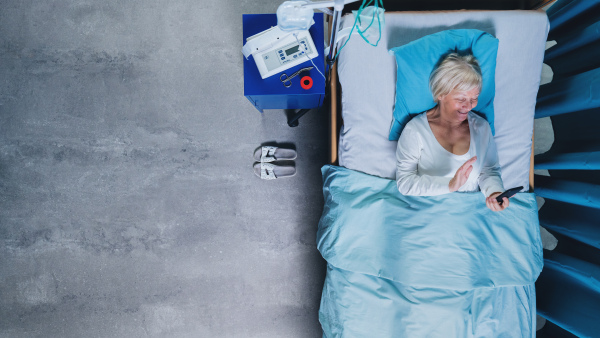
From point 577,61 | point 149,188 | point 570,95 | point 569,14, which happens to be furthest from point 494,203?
point 149,188

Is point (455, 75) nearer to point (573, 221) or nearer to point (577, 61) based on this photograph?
point (577, 61)

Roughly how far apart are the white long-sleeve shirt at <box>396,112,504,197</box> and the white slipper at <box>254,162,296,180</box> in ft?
2.52

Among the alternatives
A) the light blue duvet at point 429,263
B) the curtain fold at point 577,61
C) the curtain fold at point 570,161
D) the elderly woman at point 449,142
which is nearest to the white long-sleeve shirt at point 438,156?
the elderly woman at point 449,142

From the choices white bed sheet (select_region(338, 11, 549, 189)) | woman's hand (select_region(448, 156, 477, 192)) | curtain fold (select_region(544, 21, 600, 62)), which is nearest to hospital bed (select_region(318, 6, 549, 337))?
white bed sheet (select_region(338, 11, 549, 189))

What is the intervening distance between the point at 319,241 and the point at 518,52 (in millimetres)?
1444

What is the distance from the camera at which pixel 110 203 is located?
7.42ft

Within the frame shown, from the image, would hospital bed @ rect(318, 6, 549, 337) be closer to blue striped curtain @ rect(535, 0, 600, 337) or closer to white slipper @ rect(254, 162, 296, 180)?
blue striped curtain @ rect(535, 0, 600, 337)

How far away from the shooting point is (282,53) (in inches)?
67.8

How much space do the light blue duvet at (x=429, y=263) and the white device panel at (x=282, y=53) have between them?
674 mm

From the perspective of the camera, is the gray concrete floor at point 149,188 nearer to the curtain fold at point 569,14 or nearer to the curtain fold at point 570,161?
the curtain fold at point 570,161

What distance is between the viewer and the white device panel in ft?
5.63

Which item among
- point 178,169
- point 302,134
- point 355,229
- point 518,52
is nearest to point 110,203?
point 178,169

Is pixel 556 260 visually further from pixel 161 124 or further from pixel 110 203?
pixel 110 203

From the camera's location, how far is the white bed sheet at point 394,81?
5.69ft
